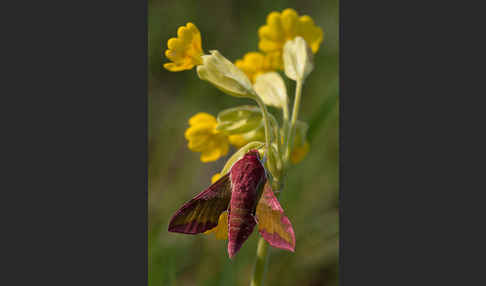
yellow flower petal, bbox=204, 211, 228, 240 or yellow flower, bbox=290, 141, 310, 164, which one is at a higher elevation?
yellow flower, bbox=290, 141, 310, 164

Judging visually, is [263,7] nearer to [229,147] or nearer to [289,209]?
[229,147]

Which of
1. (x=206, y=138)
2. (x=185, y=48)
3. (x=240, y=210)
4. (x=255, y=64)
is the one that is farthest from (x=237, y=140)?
(x=240, y=210)

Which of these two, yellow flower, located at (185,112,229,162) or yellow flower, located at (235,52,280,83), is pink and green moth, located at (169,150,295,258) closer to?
yellow flower, located at (185,112,229,162)

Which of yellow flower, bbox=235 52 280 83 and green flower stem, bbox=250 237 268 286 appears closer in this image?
green flower stem, bbox=250 237 268 286

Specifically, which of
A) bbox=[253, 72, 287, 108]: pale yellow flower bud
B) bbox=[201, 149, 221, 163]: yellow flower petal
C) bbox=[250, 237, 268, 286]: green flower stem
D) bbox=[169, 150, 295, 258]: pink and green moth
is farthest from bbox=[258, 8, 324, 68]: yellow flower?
bbox=[250, 237, 268, 286]: green flower stem

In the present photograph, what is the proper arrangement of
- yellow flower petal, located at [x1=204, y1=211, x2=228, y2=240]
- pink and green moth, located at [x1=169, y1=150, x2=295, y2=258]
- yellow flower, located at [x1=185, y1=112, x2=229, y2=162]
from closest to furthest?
pink and green moth, located at [x1=169, y1=150, x2=295, y2=258] → yellow flower petal, located at [x1=204, y1=211, x2=228, y2=240] → yellow flower, located at [x1=185, y1=112, x2=229, y2=162]

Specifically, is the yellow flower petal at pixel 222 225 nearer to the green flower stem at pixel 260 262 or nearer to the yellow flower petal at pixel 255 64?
the green flower stem at pixel 260 262

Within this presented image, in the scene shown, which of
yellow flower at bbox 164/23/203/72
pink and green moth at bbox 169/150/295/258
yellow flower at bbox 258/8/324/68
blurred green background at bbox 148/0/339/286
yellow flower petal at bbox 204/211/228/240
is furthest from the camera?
blurred green background at bbox 148/0/339/286

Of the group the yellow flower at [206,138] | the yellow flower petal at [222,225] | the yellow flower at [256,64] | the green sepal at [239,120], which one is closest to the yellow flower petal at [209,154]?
the yellow flower at [206,138]

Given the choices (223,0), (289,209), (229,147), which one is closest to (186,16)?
(223,0)
